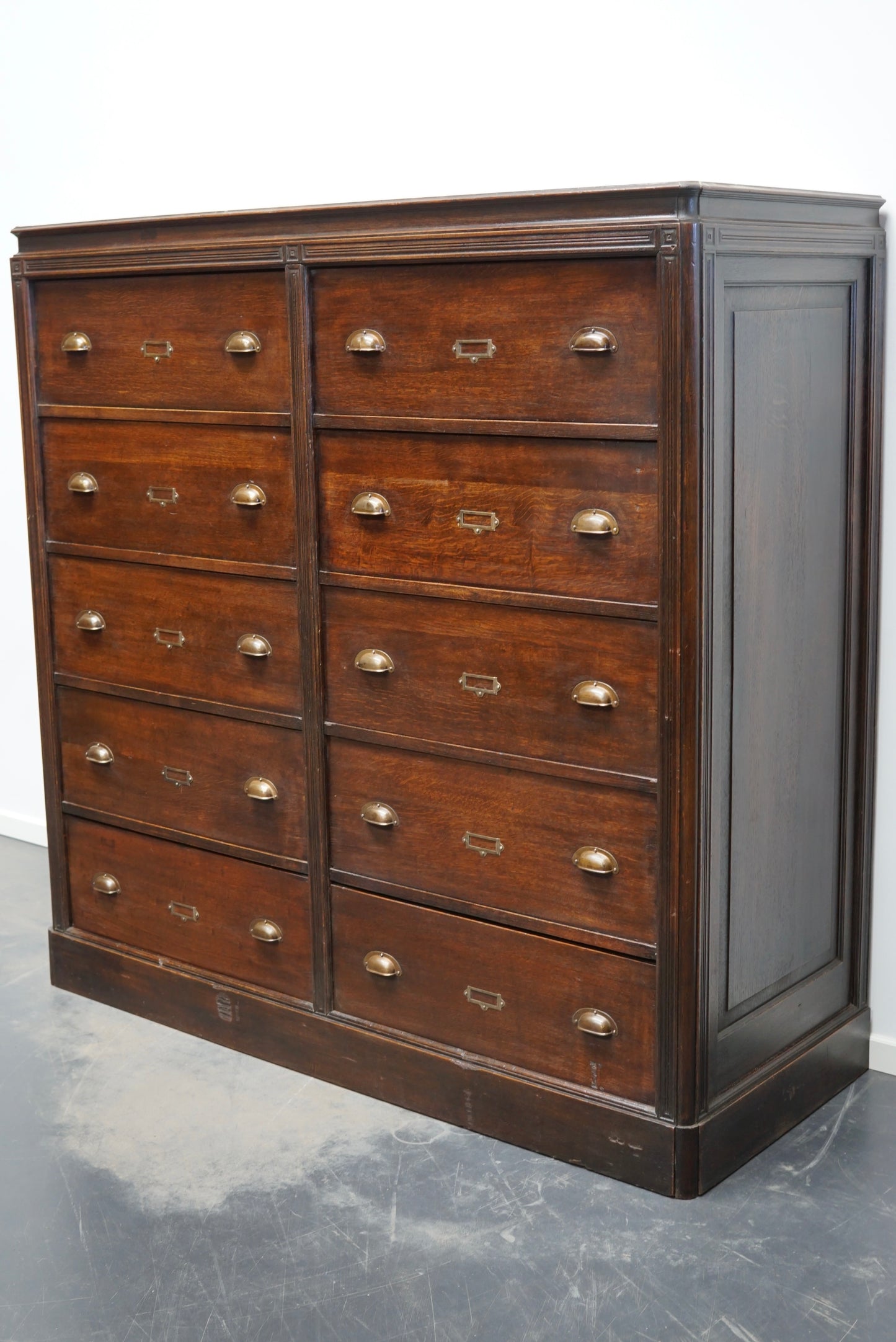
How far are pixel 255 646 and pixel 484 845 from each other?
2.03 ft

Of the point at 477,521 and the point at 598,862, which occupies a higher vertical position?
the point at 477,521

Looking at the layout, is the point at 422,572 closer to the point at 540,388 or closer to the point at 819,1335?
the point at 540,388

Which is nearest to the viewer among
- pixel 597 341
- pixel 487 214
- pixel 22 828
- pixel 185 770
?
pixel 597 341

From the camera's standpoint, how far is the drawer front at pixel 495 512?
8.11ft

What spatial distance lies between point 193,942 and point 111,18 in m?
2.33

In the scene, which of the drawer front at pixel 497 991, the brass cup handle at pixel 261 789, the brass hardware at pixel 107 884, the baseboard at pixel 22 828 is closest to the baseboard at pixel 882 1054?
the drawer front at pixel 497 991

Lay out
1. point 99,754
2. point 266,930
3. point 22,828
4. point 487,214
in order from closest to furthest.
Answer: point 487,214 → point 266,930 → point 99,754 → point 22,828

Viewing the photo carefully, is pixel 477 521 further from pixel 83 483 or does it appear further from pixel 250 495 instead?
pixel 83 483

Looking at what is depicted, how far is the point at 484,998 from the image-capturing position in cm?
281

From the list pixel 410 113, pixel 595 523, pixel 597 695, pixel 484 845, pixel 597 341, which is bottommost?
pixel 484 845

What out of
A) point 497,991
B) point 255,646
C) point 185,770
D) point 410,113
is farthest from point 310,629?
point 410,113

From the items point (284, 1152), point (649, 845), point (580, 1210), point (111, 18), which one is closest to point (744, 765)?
point (649, 845)

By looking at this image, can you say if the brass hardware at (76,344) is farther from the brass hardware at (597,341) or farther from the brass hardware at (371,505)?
the brass hardware at (597,341)

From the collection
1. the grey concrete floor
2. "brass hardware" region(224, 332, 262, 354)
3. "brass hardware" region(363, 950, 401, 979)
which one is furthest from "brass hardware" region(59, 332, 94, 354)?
the grey concrete floor
